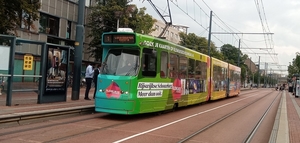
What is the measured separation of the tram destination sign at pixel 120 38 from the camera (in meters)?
11.9

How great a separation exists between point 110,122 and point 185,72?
245 inches

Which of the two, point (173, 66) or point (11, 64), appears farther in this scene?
point (173, 66)

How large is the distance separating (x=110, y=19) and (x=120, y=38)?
2229cm

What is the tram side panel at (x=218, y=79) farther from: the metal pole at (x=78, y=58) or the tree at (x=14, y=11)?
the tree at (x=14, y=11)

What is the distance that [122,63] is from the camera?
12.0 metres

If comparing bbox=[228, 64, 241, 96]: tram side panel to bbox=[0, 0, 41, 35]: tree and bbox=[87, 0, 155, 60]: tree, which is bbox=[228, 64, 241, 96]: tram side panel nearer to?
bbox=[87, 0, 155, 60]: tree

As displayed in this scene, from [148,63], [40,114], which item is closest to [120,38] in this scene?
[148,63]

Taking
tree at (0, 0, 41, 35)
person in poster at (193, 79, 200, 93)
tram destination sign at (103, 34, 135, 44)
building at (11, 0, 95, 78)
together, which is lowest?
person in poster at (193, 79, 200, 93)

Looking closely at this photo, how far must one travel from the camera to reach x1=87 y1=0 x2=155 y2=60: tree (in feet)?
110

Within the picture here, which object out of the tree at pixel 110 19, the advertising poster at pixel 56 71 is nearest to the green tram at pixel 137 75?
the advertising poster at pixel 56 71

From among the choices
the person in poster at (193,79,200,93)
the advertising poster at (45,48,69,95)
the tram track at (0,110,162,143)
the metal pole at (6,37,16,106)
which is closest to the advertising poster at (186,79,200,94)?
the person in poster at (193,79,200,93)

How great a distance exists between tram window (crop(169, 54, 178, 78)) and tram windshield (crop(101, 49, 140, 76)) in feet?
8.60

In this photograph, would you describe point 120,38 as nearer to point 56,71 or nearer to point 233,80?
point 56,71

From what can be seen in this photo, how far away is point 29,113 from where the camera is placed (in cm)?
997
